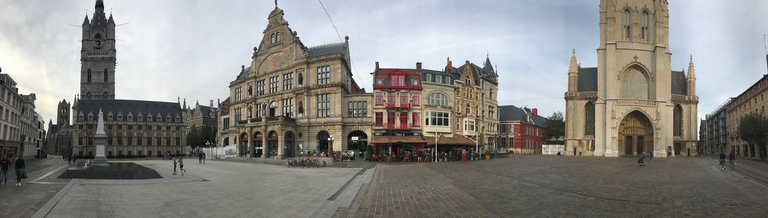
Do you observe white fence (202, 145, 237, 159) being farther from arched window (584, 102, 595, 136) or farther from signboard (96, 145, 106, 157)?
arched window (584, 102, 595, 136)

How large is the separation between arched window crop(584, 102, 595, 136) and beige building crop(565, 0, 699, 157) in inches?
6.7

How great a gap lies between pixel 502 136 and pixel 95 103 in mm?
88589

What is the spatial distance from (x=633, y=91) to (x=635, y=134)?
6.58 m

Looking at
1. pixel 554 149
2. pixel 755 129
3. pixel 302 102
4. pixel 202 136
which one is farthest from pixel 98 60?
pixel 755 129

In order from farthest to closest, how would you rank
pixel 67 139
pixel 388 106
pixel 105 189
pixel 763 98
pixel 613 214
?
pixel 67 139 → pixel 763 98 → pixel 388 106 → pixel 105 189 → pixel 613 214

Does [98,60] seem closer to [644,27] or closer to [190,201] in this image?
[644,27]

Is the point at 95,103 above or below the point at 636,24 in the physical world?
below

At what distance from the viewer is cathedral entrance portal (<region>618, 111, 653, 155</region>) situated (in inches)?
2357

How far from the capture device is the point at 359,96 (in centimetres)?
4603

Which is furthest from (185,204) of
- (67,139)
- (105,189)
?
(67,139)

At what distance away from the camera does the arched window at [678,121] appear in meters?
62.9

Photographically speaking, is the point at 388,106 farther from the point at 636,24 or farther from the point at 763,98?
the point at 763,98

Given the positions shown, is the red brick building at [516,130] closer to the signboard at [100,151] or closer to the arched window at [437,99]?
the arched window at [437,99]

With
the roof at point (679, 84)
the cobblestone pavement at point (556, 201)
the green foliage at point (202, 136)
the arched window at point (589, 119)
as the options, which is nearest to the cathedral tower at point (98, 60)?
the green foliage at point (202, 136)
